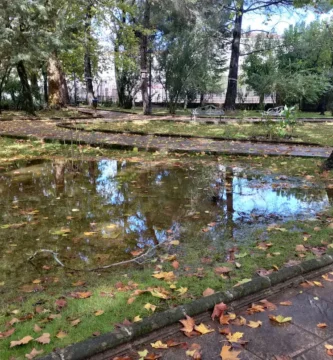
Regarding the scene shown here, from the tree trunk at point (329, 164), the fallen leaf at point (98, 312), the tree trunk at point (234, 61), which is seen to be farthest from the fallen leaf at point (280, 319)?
the tree trunk at point (234, 61)

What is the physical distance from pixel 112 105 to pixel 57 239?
33.5m

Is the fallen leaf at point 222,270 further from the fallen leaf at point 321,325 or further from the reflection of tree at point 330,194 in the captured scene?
the reflection of tree at point 330,194

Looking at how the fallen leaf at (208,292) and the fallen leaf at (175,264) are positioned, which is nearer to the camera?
the fallen leaf at (208,292)

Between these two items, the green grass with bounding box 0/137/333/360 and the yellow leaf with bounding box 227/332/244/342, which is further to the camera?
the green grass with bounding box 0/137/333/360

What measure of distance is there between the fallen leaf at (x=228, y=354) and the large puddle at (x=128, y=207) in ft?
5.70

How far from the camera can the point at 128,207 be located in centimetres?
566

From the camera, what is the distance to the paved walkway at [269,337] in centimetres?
234

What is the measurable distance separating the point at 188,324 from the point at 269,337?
538mm

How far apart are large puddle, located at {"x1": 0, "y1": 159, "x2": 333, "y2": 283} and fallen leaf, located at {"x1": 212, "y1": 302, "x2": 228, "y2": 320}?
1.29 meters

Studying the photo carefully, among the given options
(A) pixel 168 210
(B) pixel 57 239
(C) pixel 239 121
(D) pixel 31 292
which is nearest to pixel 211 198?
(A) pixel 168 210

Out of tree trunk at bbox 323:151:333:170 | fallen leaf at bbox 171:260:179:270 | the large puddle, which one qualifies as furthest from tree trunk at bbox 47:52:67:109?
fallen leaf at bbox 171:260:179:270

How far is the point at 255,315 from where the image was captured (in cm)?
279

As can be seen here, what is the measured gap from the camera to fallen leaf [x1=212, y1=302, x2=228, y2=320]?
2737mm

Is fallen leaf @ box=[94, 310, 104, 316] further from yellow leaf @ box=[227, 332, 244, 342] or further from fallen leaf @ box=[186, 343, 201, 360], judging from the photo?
yellow leaf @ box=[227, 332, 244, 342]
